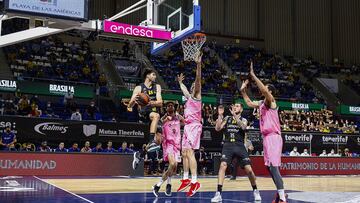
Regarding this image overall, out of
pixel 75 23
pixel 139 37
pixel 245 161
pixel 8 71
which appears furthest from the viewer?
pixel 8 71

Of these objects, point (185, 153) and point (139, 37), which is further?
point (139, 37)

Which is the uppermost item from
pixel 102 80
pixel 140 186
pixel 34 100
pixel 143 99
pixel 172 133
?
pixel 102 80

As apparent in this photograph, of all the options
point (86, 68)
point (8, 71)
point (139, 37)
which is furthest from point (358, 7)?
point (139, 37)

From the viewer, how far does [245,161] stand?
30.4ft

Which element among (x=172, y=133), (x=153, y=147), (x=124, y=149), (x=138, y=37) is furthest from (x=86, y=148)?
(x=153, y=147)

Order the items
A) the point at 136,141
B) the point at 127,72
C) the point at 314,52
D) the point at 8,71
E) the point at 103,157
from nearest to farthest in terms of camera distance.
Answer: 1. the point at 103,157
2. the point at 136,141
3. the point at 8,71
4. the point at 127,72
5. the point at 314,52

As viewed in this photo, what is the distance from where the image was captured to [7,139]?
1775cm

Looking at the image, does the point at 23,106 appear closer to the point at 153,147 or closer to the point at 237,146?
the point at 153,147

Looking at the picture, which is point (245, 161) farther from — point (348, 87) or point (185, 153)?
point (348, 87)

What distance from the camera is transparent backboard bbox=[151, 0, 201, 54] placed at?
1143 centimetres

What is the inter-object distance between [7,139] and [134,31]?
9.06 m

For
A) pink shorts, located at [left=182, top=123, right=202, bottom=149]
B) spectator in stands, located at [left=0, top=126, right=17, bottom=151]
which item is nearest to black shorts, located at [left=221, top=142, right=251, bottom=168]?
pink shorts, located at [left=182, top=123, right=202, bottom=149]

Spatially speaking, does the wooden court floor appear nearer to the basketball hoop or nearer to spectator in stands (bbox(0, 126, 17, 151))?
the basketball hoop

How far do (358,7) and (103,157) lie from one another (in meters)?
32.4
